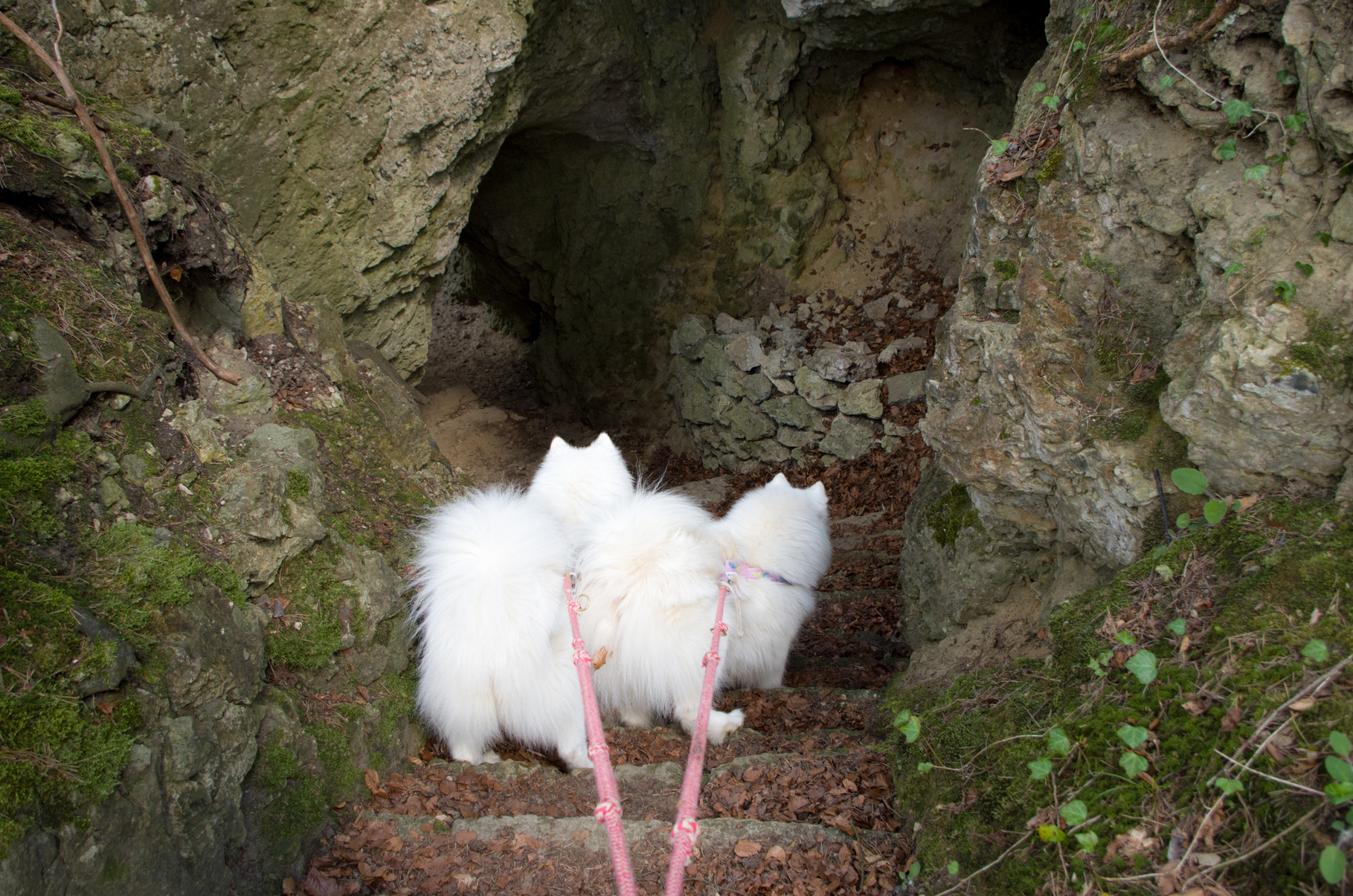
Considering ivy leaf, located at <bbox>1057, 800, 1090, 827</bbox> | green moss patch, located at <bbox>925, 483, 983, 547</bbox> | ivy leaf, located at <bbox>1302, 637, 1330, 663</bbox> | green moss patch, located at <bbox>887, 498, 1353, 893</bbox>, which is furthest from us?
green moss patch, located at <bbox>925, 483, 983, 547</bbox>

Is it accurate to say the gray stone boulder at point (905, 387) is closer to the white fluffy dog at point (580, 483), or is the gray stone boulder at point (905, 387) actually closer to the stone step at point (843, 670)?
the stone step at point (843, 670)

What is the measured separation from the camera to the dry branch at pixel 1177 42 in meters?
2.47

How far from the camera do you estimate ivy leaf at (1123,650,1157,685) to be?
1928mm

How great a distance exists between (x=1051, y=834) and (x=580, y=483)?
2.74m

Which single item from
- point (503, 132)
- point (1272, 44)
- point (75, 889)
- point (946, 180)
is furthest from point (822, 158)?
point (75, 889)

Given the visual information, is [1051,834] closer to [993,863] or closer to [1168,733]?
[993,863]

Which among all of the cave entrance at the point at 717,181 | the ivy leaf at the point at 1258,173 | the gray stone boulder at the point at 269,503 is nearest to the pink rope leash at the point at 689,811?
the gray stone boulder at the point at 269,503

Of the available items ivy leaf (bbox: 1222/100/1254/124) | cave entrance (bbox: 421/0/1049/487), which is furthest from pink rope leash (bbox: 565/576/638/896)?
cave entrance (bbox: 421/0/1049/487)

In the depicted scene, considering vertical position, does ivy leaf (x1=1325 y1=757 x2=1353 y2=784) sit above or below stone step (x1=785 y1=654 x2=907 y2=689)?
above

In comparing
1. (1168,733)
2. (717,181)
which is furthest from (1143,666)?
(717,181)

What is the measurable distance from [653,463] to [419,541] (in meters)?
6.76

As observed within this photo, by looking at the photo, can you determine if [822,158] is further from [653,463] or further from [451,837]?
[451,837]

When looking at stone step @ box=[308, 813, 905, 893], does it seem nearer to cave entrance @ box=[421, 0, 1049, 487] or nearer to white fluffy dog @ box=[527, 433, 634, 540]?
white fluffy dog @ box=[527, 433, 634, 540]

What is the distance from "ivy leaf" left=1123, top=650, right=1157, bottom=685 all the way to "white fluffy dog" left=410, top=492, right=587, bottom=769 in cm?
200
